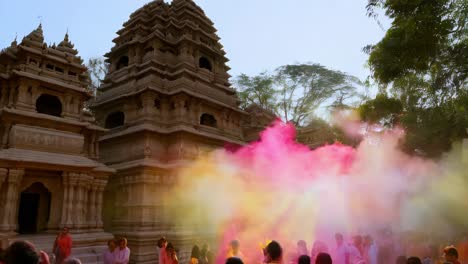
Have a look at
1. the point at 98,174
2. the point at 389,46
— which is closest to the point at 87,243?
the point at 98,174

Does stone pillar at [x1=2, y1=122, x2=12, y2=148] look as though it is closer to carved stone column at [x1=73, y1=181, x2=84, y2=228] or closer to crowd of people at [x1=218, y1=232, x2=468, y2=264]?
carved stone column at [x1=73, y1=181, x2=84, y2=228]

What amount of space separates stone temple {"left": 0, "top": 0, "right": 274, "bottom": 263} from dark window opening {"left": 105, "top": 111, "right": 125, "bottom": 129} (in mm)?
87

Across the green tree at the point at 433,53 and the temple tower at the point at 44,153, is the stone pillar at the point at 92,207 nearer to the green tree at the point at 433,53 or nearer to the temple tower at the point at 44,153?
the temple tower at the point at 44,153

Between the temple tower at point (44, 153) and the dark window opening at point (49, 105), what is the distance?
0.04 meters

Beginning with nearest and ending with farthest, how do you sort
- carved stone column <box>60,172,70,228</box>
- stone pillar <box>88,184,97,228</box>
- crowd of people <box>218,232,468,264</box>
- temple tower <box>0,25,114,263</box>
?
crowd of people <box>218,232,468,264</box> < temple tower <box>0,25,114,263</box> < carved stone column <box>60,172,70,228</box> < stone pillar <box>88,184,97,228</box>

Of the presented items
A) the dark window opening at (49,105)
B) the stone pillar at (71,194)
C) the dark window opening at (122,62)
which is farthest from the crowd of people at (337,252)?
the dark window opening at (122,62)

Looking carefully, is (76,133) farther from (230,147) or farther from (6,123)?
(230,147)

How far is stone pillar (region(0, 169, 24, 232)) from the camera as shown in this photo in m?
10.9

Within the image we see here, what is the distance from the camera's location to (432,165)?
51.7ft

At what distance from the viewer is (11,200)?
36.4ft

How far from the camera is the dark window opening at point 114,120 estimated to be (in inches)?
757

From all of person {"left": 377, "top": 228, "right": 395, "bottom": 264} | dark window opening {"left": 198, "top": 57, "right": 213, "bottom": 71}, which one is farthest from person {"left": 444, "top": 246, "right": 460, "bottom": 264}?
dark window opening {"left": 198, "top": 57, "right": 213, "bottom": 71}

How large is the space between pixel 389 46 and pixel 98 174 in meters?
11.7

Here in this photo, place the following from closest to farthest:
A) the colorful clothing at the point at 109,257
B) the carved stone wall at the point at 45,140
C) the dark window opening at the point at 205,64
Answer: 1. the colorful clothing at the point at 109,257
2. the carved stone wall at the point at 45,140
3. the dark window opening at the point at 205,64
